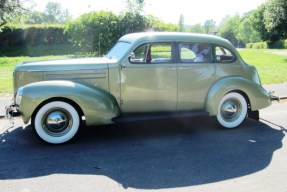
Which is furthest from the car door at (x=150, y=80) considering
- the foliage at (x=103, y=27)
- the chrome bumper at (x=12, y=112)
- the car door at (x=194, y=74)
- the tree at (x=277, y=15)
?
the tree at (x=277, y=15)

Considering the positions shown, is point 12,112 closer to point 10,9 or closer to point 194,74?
point 194,74

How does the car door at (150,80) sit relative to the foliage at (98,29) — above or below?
below

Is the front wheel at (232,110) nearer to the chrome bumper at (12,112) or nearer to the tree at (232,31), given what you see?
the chrome bumper at (12,112)

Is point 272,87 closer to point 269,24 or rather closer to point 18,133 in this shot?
point 18,133

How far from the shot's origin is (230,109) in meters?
6.58

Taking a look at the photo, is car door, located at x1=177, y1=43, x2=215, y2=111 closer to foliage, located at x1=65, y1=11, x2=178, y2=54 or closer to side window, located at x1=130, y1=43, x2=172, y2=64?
side window, located at x1=130, y1=43, x2=172, y2=64

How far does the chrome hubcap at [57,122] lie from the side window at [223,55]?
10.2 ft

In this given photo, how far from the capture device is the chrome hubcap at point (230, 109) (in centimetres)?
655

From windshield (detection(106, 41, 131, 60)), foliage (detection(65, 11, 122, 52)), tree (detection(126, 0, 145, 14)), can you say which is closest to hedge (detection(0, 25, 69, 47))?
foliage (detection(65, 11, 122, 52))

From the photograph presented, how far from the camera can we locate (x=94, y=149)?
535 centimetres

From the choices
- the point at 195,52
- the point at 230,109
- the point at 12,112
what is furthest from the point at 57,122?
the point at 230,109

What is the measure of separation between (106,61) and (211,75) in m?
2.04

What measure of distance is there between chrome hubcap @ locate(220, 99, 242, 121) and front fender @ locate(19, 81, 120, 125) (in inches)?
84.5

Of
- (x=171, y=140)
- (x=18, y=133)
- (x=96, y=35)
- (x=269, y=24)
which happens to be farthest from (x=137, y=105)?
(x=269, y=24)
